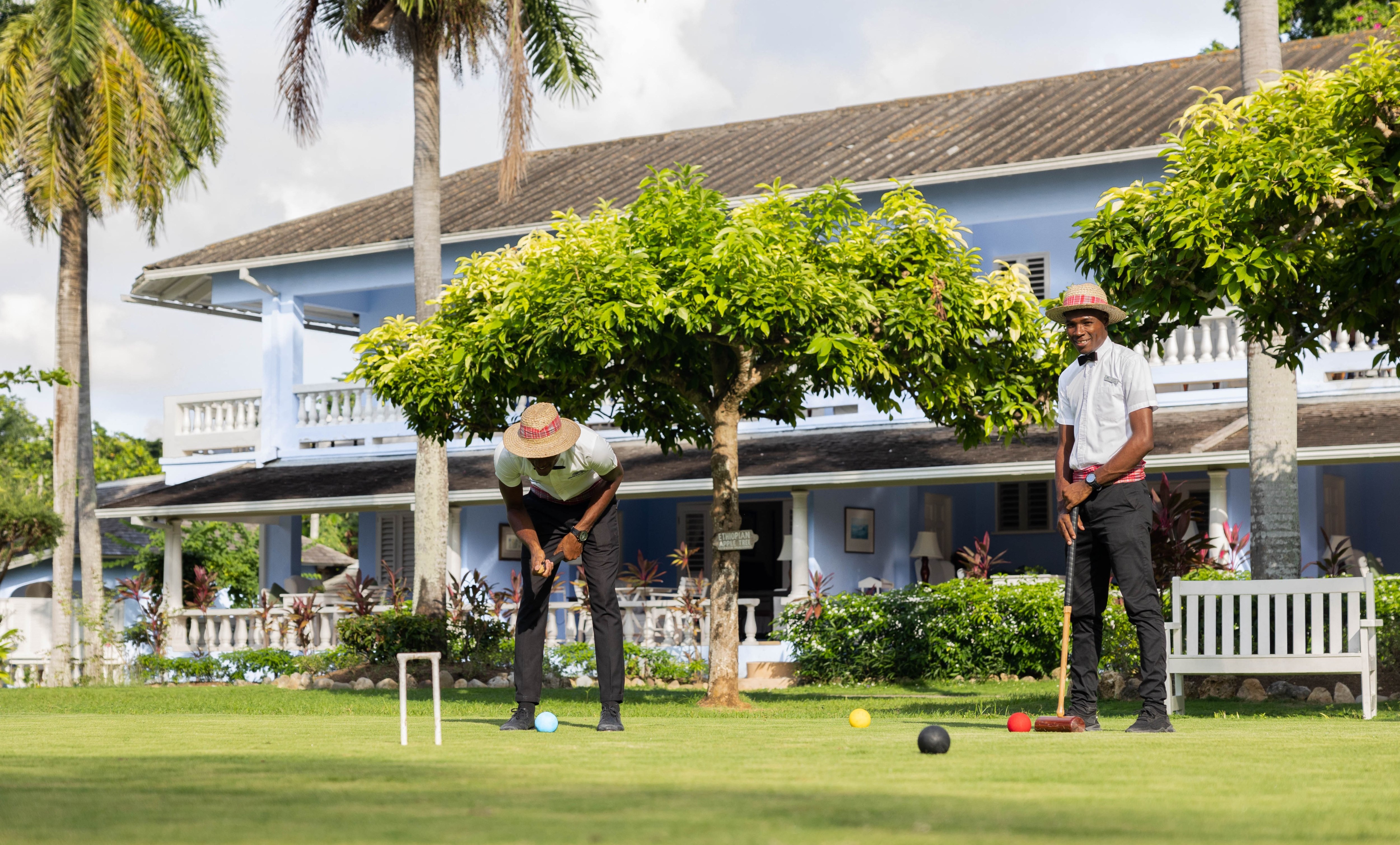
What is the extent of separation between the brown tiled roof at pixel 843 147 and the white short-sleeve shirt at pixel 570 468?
12.2 metres

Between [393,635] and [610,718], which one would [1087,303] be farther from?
[393,635]

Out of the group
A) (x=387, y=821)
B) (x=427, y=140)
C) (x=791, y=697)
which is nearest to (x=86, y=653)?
(x=427, y=140)

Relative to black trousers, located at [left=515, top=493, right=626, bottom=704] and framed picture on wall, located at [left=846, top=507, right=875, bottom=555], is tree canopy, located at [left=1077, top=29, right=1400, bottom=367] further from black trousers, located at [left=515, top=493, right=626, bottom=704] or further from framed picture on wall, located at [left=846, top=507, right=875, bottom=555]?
framed picture on wall, located at [left=846, top=507, right=875, bottom=555]

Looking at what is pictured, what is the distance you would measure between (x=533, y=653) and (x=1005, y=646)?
9.40 meters

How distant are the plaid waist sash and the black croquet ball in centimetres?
200

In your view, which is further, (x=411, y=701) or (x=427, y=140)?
(x=427, y=140)

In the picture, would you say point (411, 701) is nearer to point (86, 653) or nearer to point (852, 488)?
point (852, 488)

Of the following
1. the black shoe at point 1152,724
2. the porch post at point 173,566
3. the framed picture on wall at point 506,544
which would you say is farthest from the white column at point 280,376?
the black shoe at point 1152,724

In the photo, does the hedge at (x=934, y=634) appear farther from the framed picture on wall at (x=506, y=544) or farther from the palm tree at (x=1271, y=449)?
the framed picture on wall at (x=506, y=544)

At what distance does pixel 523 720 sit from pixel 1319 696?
26.2 feet

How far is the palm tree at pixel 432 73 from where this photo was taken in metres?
18.2

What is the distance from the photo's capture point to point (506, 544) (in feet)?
74.6

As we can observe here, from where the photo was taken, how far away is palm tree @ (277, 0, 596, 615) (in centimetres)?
1820

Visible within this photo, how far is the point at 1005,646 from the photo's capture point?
16.1 meters
